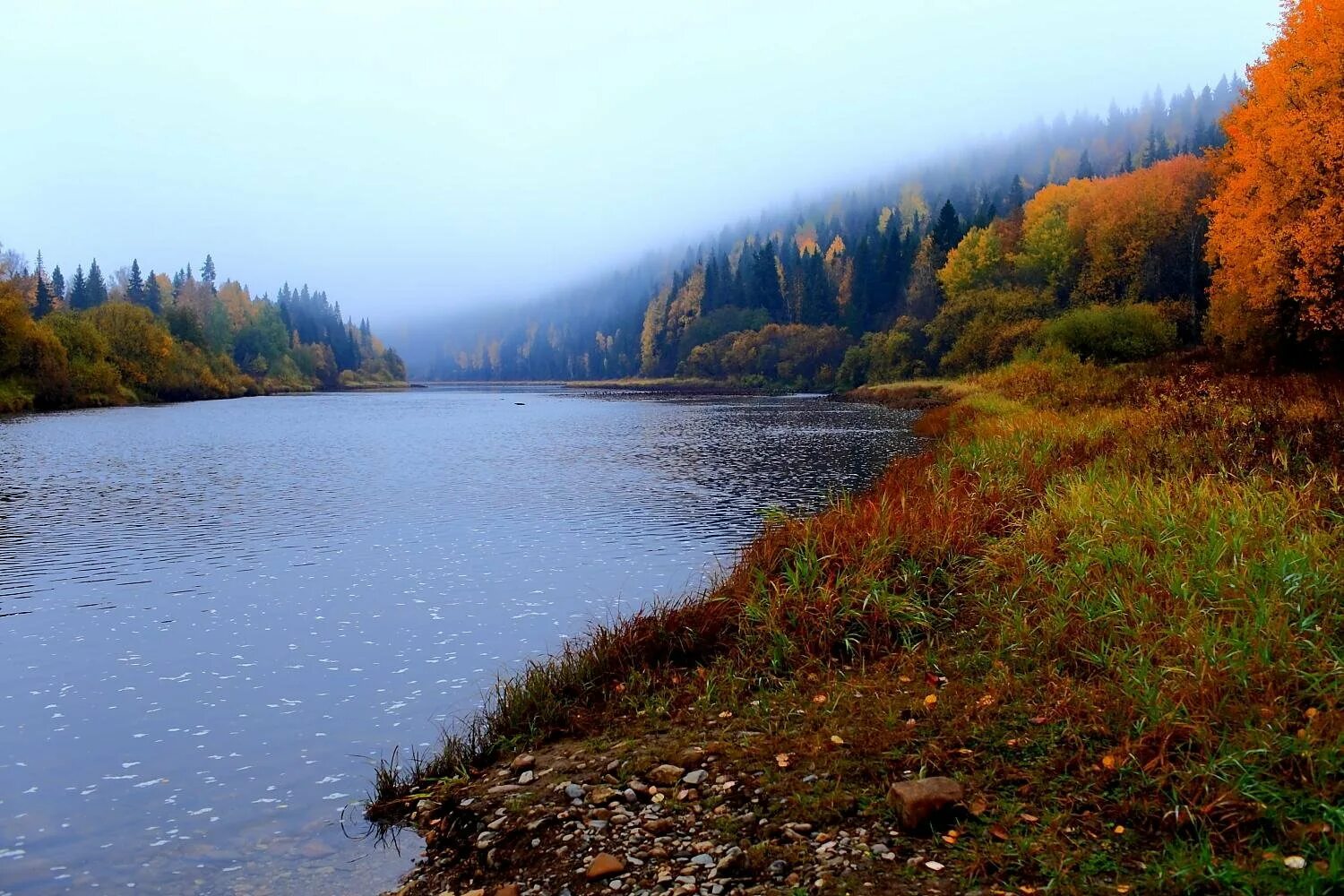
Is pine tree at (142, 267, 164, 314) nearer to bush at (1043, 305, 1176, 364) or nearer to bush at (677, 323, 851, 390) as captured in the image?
bush at (677, 323, 851, 390)

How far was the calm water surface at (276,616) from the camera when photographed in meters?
7.72

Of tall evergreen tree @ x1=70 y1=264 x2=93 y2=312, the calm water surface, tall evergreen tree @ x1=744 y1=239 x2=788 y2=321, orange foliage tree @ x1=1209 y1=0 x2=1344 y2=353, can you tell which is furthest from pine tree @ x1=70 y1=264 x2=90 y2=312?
orange foliage tree @ x1=1209 y1=0 x2=1344 y2=353

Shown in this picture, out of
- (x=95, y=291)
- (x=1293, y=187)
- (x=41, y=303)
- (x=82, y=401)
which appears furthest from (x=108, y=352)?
(x=1293, y=187)

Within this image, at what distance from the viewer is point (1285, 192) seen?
33156mm

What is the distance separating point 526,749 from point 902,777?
4.15m

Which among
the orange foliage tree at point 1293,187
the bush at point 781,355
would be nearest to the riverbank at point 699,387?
the bush at point 781,355

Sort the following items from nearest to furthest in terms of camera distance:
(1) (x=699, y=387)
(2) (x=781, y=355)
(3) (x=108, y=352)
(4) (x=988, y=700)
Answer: (4) (x=988, y=700) < (3) (x=108, y=352) < (2) (x=781, y=355) < (1) (x=699, y=387)

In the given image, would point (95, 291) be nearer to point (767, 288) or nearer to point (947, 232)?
point (767, 288)

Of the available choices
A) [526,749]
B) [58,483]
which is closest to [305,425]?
[58,483]

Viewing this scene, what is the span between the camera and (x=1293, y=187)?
32.8 meters

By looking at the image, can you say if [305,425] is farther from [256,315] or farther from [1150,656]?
[256,315]

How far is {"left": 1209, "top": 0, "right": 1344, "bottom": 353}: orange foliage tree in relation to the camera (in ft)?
102

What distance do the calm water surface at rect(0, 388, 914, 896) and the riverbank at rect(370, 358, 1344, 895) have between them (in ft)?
4.65

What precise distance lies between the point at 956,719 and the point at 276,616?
11749 millimetres
